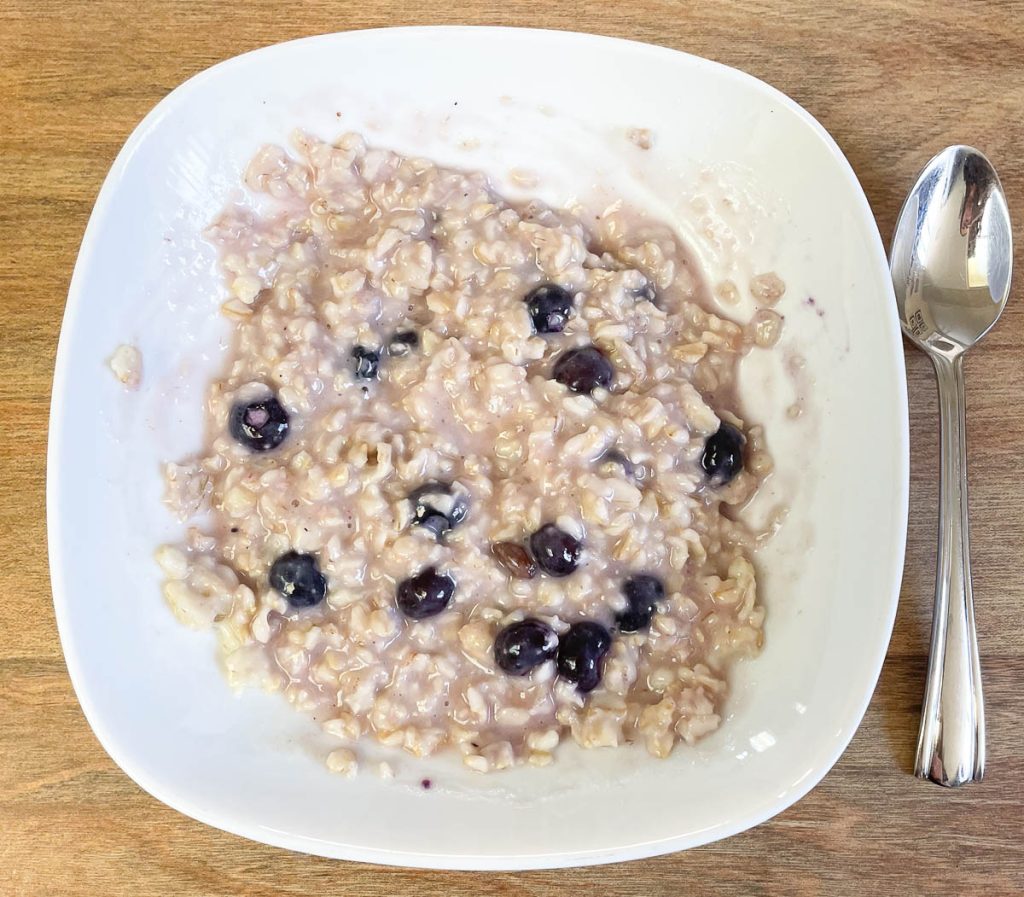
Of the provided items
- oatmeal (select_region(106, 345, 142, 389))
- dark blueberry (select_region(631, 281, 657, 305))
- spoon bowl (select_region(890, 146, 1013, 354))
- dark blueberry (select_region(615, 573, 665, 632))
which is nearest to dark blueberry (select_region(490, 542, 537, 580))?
dark blueberry (select_region(615, 573, 665, 632))

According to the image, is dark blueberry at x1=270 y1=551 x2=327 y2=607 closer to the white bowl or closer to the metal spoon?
the white bowl

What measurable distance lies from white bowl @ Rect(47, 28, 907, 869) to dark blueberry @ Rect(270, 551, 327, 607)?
0.12 metres

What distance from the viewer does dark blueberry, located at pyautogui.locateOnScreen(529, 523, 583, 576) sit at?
3.21 feet

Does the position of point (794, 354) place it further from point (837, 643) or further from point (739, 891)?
point (739, 891)

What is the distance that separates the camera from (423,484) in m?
1.02

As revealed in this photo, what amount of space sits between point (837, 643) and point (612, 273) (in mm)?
537

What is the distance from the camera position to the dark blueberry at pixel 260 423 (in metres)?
1.05

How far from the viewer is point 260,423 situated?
1049mm

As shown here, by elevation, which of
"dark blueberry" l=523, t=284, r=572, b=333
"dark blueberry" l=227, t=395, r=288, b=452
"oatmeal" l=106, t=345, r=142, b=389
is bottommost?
"dark blueberry" l=227, t=395, r=288, b=452

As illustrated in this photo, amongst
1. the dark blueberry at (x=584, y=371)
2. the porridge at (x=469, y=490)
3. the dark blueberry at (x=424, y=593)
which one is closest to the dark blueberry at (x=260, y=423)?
the porridge at (x=469, y=490)

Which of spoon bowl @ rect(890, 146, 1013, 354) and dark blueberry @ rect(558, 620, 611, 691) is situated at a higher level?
spoon bowl @ rect(890, 146, 1013, 354)

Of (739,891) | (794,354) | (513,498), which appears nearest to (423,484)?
(513,498)

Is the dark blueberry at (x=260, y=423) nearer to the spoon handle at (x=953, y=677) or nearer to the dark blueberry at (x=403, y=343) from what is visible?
the dark blueberry at (x=403, y=343)

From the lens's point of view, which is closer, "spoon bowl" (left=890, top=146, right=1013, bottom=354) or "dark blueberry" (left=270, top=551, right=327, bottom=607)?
"dark blueberry" (left=270, top=551, right=327, bottom=607)
